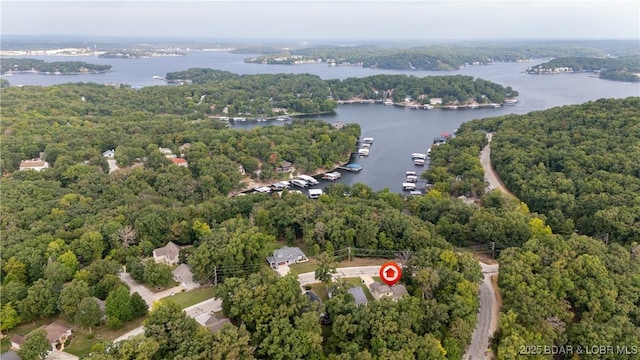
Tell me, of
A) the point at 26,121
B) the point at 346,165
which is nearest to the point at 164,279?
the point at 346,165

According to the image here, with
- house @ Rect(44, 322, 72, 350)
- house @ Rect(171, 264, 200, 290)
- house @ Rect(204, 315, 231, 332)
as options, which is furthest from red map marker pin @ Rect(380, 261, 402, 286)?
house @ Rect(44, 322, 72, 350)

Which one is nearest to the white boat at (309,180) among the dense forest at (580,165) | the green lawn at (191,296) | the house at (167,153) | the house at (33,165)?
the house at (167,153)

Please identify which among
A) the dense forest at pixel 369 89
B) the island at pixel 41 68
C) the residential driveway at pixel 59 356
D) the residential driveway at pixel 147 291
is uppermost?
the island at pixel 41 68

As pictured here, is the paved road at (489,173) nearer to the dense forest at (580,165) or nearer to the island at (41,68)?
the dense forest at (580,165)

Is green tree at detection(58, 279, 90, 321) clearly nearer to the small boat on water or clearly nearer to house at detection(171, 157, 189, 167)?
house at detection(171, 157, 189, 167)

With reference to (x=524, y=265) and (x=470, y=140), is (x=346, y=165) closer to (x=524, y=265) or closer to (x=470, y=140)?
(x=470, y=140)

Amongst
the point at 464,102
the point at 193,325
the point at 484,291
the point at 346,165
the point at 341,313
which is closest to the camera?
the point at 193,325

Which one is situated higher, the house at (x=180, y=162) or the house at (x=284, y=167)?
the house at (x=180, y=162)
